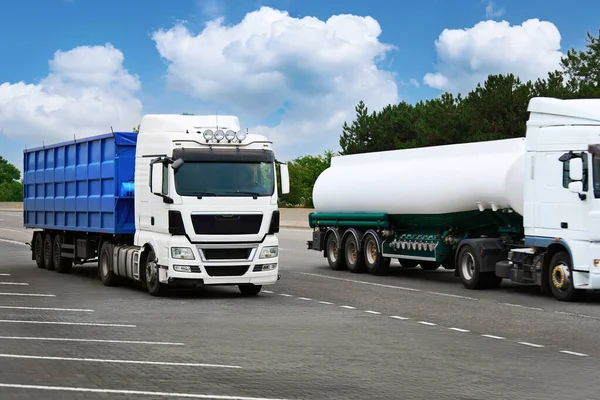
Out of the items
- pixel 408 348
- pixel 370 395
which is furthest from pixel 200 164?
pixel 370 395

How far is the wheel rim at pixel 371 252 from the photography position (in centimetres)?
2717

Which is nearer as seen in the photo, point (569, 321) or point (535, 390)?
point (535, 390)

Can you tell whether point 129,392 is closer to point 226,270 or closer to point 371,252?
point 226,270

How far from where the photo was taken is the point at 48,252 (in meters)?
28.9

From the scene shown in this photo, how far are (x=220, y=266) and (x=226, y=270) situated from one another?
140 millimetres

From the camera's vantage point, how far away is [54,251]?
2836 centimetres

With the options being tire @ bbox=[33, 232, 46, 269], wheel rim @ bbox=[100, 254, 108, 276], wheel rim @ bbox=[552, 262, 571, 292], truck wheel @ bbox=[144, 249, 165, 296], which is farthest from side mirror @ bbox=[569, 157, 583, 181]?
tire @ bbox=[33, 232, 46, 269]

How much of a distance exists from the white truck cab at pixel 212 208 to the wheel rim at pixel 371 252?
→ 6.68 metres

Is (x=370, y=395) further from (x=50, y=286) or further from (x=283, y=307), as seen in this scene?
(x=50, y=286)

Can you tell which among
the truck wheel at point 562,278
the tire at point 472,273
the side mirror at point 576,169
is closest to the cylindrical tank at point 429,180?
the tire at point 472,273

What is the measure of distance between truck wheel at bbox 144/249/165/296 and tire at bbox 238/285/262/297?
5.06ft

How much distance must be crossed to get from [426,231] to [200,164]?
7.29 metres

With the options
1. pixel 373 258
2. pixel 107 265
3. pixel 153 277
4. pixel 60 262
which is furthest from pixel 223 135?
pixel 60 262

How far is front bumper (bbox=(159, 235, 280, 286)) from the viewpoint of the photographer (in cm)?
1994
